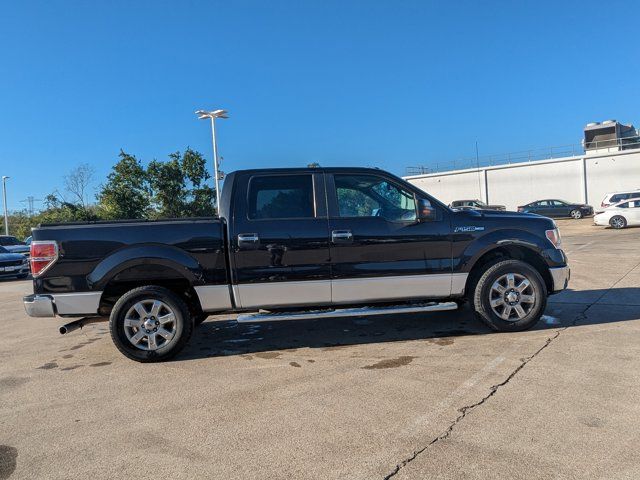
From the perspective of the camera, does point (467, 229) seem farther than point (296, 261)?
Yes

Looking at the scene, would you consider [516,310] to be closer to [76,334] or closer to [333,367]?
[333,367]

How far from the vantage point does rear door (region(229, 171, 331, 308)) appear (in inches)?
210

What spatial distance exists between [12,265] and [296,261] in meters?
15.8

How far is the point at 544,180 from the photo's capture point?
Answer: 41.4 meters

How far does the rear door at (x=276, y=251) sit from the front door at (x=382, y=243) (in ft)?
0.51

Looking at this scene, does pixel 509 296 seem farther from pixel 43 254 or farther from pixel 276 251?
pixel 43 254

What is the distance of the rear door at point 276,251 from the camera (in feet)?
17.5

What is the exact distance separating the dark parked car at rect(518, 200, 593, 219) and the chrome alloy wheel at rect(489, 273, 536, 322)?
95.2 ft

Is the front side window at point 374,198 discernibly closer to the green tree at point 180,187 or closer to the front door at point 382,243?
the front door at point 382,243

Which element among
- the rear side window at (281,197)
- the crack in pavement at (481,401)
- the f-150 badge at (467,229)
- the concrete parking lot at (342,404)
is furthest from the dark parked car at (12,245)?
the crack in pavement at (481,401)

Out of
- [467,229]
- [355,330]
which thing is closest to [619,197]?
[467,229]

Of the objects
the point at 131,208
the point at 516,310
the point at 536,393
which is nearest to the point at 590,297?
the point at 516,310

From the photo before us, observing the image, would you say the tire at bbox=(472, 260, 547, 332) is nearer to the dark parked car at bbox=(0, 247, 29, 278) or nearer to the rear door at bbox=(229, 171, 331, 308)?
the rear door at bbox=(229, 171, 331, 308)

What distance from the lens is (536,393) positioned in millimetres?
3938
